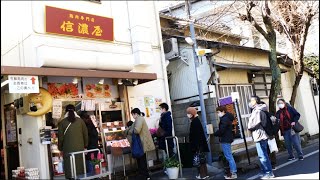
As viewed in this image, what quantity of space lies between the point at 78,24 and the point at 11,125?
357 cm

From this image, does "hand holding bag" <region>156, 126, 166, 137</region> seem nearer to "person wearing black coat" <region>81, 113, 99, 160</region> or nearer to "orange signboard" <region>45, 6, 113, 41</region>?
"person wearing black coat" <region>81, 113, 99, 160</region>

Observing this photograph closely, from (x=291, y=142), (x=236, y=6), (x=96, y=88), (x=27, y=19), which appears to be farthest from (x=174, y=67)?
(x=27, y=19)

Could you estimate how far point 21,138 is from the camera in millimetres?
8812

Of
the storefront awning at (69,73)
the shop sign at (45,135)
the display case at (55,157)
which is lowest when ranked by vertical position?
the display case at (55,157)

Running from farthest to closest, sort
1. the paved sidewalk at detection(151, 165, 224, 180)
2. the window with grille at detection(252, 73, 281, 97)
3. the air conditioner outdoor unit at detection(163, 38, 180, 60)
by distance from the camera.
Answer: the window with grille at detection(252, 73, 281, 97)
the air conditioner outdoor unit at detection(163, 38, 180, 60)
the paved sidewalk at detection(151, 165, 224, 180)

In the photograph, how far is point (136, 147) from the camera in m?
8.18

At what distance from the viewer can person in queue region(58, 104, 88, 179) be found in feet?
24.9

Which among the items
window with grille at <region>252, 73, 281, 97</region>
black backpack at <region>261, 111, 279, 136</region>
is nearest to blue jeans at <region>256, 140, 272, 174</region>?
black backpack at <region>261, 111, 279, 136</region>

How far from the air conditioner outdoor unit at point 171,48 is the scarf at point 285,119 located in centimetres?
470

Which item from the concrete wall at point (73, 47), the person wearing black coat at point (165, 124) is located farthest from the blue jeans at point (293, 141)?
the concrete wall at point (73, 47)

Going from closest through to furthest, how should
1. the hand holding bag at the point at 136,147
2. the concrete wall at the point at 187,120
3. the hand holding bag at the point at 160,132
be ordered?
the hand holding bag at the point at 136,147 → the hand holding bag at the point at 160,132 → the concrete wall at the point at 187,120

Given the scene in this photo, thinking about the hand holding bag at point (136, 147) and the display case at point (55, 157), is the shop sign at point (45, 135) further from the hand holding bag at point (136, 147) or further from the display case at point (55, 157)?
the hand holding bag at point (136, 147)

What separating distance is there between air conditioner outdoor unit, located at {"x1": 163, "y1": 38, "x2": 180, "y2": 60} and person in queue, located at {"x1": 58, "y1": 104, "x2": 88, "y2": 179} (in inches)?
243

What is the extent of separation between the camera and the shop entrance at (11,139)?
30.0 ft
